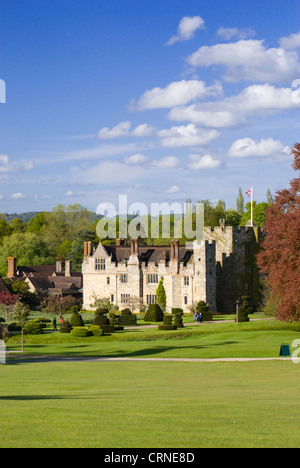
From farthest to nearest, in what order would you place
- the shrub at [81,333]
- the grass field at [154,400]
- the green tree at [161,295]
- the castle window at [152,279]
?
the castle window at [152,279] < the green tree at [161,295] < the shrub at [81,333] < the grass field at [154,400]

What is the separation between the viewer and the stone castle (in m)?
72.6

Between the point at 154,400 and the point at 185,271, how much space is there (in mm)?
54536

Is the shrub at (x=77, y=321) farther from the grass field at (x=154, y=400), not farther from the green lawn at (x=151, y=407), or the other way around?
the green lawn at (x=151, y=407)

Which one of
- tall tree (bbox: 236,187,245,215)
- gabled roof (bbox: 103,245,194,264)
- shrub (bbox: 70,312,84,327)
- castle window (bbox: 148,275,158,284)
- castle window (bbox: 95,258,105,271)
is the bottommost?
shrub (bbox: 70,312,84,327)

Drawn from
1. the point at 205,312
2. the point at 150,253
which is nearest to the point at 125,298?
the point at 150,253

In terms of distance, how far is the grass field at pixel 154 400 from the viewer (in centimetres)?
1271

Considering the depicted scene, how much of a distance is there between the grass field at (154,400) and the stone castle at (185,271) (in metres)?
29.4

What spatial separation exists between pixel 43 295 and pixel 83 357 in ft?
160

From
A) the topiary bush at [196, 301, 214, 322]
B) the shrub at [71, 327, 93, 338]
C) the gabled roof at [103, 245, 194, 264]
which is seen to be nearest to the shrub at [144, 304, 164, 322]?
the topiary bush at [196, 301, 214, 322]

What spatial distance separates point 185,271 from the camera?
73375 millimetres

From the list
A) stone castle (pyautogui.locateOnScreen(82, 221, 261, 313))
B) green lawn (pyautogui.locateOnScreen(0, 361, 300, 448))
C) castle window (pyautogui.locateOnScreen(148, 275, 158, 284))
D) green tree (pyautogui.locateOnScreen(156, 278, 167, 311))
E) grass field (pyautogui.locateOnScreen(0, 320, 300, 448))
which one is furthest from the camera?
castle window (pyautogui.locateOnScreen(148, 275, 158, 284))

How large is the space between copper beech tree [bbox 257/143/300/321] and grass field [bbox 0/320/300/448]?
2690 mm

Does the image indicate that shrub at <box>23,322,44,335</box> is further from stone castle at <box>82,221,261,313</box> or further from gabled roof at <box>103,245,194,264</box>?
gabled roof at <box>103,245,194,264</box>

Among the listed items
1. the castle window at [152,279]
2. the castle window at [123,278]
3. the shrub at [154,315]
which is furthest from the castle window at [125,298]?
the shrub at [154,315]
